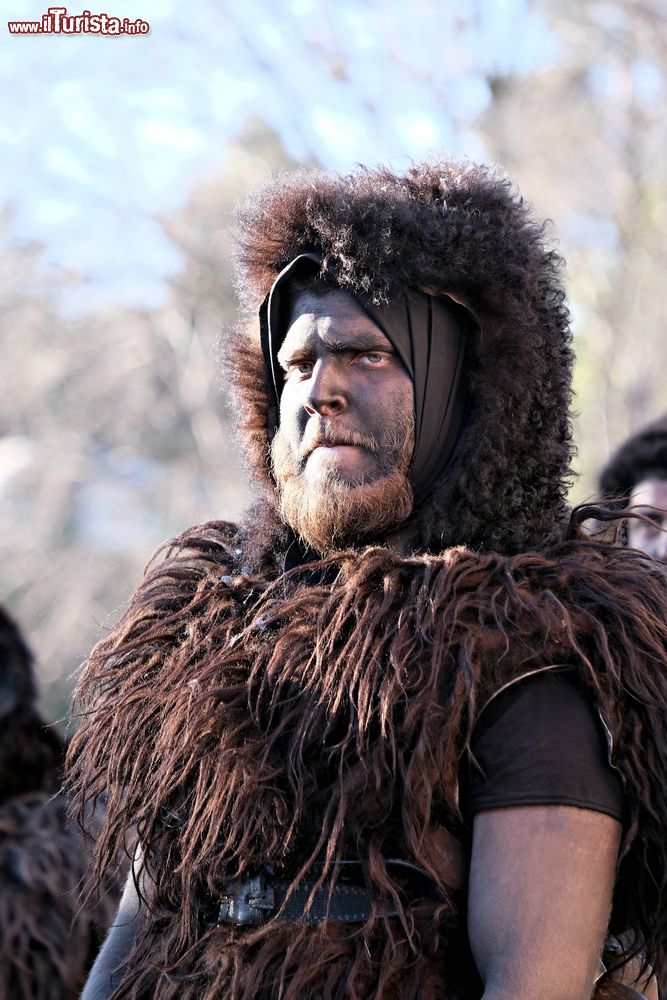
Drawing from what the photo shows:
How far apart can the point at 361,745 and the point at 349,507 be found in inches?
17.9

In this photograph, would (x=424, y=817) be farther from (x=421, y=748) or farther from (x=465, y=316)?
(x=465, y=316)

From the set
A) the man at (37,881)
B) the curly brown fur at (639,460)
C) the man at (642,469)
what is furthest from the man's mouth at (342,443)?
the curly brown fur at (639,460)

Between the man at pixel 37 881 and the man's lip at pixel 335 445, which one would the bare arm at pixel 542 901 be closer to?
the man's lip at pixel 335 445

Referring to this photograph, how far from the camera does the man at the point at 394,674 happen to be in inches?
66.8

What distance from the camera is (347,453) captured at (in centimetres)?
209

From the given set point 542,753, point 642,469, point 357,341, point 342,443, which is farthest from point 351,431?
point 642,469

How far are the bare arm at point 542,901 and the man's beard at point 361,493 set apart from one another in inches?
22.9

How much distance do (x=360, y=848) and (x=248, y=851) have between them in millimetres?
166

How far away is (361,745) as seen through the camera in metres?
1.76

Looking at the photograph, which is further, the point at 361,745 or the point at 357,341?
the point at 357,341

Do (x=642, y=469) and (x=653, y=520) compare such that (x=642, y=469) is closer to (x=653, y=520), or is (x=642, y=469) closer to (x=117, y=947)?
(x=653, y=520)

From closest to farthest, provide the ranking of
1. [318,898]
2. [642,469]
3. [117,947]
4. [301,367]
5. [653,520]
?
[318,898], [117,947], [301,367], [653,520], [642,469]

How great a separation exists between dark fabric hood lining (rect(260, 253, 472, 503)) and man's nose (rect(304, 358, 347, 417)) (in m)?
0.11

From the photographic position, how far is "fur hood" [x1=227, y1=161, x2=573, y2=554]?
2.09 meters
